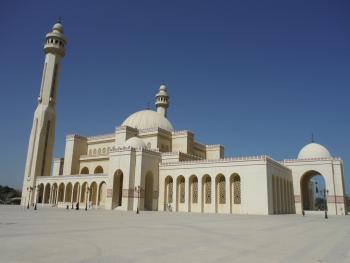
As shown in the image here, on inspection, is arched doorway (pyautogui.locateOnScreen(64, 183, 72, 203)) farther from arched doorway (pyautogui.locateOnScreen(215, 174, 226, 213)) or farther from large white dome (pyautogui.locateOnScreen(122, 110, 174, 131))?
arched doorway (pyautogui.locateOnScreen(215, 174, 226, 213))

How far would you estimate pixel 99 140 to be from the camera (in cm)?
5000

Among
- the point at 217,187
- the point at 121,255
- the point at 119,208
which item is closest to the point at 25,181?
the point at 119,208

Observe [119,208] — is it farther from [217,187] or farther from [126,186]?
[217,187]

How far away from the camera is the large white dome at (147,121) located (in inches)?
1899

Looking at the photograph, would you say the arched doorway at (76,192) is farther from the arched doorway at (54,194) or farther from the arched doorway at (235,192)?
the arched doorway at (235,192)

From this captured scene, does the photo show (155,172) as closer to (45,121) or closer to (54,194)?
(54,194)

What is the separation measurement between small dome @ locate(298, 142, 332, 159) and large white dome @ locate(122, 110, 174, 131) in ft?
66.9

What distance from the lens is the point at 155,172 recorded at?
39531 millimetres

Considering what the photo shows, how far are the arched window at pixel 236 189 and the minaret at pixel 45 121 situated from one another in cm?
2983

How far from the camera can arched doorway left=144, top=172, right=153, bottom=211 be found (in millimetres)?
39406

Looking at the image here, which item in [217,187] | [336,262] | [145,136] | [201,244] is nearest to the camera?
[336,262]

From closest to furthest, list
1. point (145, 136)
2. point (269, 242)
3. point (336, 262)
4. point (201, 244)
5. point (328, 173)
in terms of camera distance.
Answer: point (336, 262) → point (201, 244) → point (269, 242) → point (328, 173) → point (145, 136)

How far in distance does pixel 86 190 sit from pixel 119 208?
333 inches

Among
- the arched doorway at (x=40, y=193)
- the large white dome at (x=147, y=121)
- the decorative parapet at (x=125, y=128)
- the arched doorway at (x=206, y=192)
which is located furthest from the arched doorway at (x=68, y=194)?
the arched doorway at (x=206, y=192)
